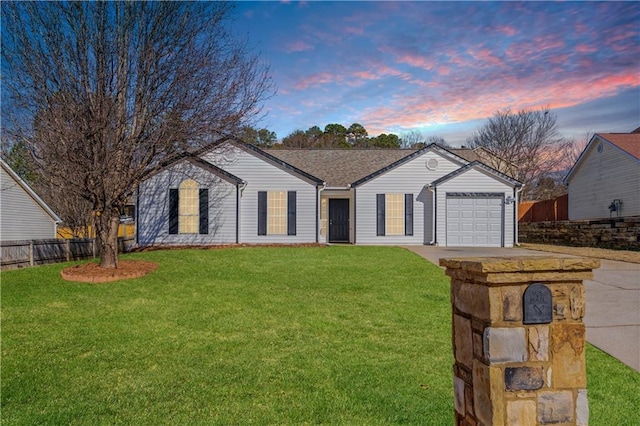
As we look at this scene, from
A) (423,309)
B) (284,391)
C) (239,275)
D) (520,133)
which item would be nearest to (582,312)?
(284,391)

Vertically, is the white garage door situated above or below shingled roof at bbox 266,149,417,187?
below

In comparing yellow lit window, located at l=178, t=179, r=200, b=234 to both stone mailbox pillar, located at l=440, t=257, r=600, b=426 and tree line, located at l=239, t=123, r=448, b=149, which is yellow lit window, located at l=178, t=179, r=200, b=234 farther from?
tree line, located at l=239, t=123, r=448, b=149

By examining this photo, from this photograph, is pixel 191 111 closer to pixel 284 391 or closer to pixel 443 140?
pixel 284 391

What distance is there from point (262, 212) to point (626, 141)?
18764 mm

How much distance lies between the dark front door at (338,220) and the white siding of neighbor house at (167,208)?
493 centimetres

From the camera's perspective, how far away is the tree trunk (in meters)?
10.2

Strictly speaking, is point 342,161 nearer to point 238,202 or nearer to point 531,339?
point 238,202

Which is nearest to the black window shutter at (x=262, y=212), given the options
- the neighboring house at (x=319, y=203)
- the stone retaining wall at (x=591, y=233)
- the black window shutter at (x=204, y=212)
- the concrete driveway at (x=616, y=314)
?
the neighboring house at (x=319, y=203)

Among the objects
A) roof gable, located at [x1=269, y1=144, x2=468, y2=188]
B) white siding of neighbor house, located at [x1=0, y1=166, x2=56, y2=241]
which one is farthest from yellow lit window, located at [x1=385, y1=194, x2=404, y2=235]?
white siding of neighbor house, located at [x1=0, y1=166, x2=56, y2=241]

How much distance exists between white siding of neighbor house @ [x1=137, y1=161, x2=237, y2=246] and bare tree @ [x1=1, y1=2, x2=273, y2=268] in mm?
5540

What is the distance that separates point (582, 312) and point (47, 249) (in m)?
15.7

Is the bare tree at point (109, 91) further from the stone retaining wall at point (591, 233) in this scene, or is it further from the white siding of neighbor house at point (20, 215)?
the stone retaining wall at point (591, 233)

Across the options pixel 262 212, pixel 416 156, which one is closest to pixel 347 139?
pixel 416 156

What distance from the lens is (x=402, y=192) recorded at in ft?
60.9
